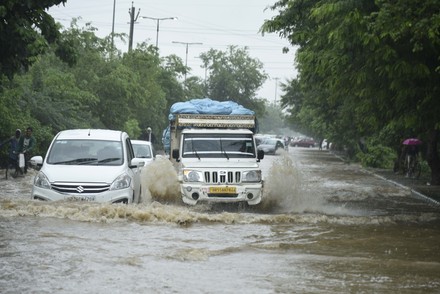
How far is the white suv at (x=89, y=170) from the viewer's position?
1484 centimetres

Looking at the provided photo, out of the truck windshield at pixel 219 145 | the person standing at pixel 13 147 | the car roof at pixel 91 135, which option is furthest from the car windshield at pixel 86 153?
the person standing at pixel 13 147

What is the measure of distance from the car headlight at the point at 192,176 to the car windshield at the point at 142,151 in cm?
787

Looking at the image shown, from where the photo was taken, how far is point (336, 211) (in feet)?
60.1

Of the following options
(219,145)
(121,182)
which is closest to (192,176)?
(219,145)

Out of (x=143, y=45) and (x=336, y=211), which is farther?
(x=143, y=45)

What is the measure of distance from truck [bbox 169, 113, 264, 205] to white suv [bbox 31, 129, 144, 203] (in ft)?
4.11

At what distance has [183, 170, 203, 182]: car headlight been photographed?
16734mm

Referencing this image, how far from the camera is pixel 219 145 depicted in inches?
724

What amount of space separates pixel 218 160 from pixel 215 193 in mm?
1412

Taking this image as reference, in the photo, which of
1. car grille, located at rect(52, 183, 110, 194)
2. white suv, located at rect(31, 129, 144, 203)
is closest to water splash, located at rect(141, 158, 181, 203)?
white suv, located at rect(31, 129, 144, 203)

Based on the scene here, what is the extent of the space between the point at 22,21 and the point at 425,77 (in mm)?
8498

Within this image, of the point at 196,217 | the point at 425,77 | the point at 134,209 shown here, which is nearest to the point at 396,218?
the point at 425,77

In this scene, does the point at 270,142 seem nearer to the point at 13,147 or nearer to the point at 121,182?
the point at 13,147

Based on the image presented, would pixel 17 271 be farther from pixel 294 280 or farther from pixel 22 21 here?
pixel 22 21
